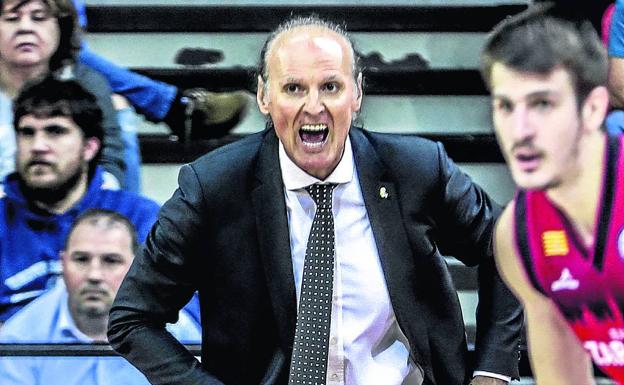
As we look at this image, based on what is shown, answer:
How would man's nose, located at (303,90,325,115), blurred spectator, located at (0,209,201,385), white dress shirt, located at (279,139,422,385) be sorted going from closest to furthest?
man's nose, located at (303,90,325,115)
white dress shirt, located at (279,139,422,385)
blurred spectator, located at (0,209,201,385)

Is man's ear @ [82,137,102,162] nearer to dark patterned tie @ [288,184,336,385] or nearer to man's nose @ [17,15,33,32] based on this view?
man's nose @ [17,15,33,32]

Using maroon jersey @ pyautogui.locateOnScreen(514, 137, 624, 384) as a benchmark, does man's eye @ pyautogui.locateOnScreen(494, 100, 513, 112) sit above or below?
above

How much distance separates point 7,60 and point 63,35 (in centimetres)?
15

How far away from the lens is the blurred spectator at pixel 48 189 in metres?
3.26

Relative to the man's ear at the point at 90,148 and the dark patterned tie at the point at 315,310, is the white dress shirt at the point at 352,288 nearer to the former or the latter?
the dark patterned tie at the point at 315,310

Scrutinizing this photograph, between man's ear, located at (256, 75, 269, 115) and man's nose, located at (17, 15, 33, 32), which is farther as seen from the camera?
man's nose, located at (17, 15, 33, 32)

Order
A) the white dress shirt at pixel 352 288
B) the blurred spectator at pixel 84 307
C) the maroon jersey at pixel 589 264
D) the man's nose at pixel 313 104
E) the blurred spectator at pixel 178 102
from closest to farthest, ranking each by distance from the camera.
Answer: the maroon jersey at pixel 589 264, the man's nose at pixel 313 104, the white dress shirt at pixel 352 288, the blurred spectator at pixel 84 307, the blurred spectator at pixel 178 102

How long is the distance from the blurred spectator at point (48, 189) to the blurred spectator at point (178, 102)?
120mm

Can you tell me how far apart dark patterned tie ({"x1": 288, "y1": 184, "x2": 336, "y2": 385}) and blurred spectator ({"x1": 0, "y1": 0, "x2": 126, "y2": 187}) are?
41.1 inches

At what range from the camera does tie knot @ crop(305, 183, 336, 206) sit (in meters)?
2.42

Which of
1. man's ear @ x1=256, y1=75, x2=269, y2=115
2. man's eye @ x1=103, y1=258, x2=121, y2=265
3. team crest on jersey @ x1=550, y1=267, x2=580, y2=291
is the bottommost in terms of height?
team crest on jersey @ x1=550, y1=267, x2=580, y2=291

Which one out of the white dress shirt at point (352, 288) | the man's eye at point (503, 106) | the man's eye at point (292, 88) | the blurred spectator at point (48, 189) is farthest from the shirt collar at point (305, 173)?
the blurred spectator at point (48, 189)

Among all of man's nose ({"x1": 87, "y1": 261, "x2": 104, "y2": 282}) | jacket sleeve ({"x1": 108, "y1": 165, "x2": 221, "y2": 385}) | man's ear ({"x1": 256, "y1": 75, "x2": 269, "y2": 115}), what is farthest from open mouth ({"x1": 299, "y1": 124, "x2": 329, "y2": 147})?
man's nose ({"x1": 87, "y1": 261, "x2": 104, "y2": 282})

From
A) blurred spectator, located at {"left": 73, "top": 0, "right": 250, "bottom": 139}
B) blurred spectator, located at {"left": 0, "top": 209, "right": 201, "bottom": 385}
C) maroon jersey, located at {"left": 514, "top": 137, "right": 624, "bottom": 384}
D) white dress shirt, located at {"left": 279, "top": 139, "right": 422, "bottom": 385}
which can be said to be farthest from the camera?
blurred spectator, located at {"left": 73, "top": 0, "right": 250, "bottom": 139}
